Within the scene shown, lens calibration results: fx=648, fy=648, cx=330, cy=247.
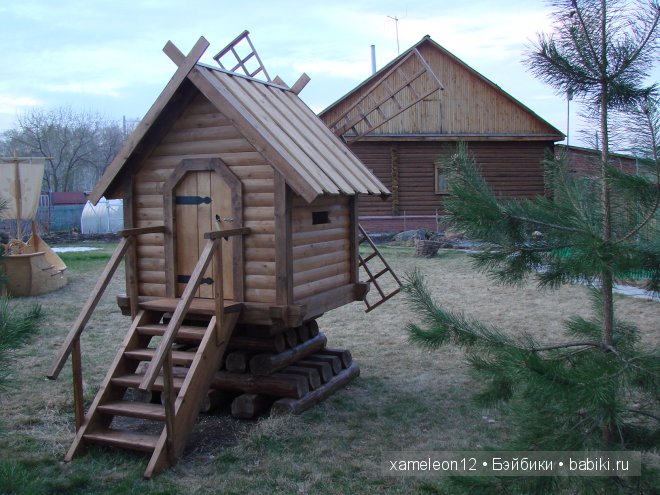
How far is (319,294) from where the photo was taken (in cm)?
662

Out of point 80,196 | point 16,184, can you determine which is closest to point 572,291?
point 16,184

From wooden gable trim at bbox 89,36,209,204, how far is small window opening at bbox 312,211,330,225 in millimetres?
1818

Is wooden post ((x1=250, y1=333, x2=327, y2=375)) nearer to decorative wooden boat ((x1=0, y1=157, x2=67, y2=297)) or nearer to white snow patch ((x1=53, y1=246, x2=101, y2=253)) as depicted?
decorative wooden boat ((x1=0, y1=157, x2=67, y2=297))

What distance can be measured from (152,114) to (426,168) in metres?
19.9

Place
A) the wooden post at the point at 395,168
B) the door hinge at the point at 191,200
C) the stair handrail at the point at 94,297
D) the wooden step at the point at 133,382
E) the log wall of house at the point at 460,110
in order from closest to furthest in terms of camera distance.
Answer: the stair handrail at the point at 94,297 < the wooden step at the point at 133,382 < the door hinge at the point at 191,200 < the log wall of house at the point at 460,110 < the wooden post at the point at 395,168

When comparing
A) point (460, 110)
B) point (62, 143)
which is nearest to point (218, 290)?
point (460, 110)

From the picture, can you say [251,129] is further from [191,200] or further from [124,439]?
[124,439]

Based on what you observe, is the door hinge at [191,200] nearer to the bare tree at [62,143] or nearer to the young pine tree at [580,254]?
the young pine tree at [580,254]

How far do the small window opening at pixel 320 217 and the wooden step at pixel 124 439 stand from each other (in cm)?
261

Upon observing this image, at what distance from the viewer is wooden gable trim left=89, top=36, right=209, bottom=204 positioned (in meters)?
5.91

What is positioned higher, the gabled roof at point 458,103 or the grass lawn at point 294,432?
the gabled roof at point 458,103

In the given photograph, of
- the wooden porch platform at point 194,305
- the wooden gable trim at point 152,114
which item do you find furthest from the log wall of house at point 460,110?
the wooden porch platform at point 194,305

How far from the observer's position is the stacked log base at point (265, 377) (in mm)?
6449

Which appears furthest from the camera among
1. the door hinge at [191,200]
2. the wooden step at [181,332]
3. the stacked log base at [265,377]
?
the stacked log base at [265,377]
